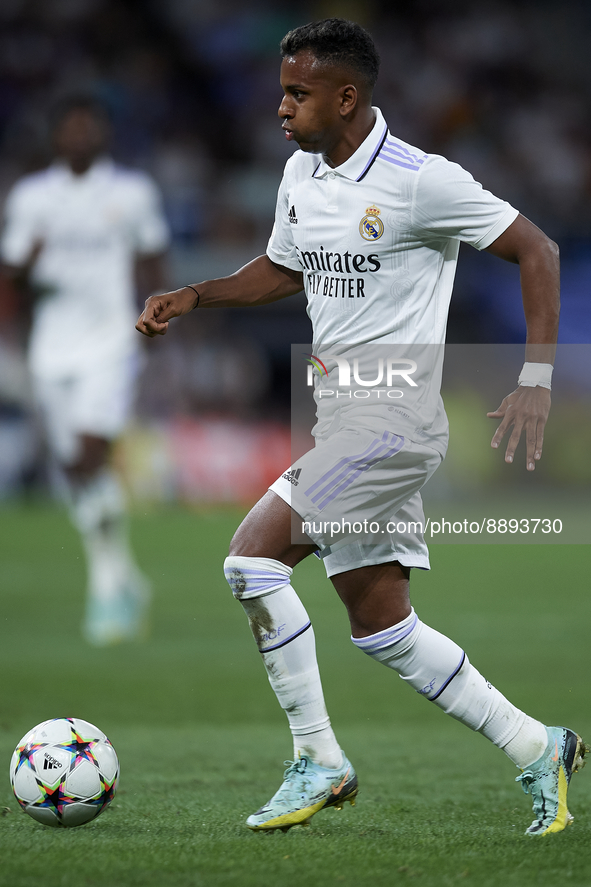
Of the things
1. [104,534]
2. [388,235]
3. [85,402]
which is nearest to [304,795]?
[388,235]

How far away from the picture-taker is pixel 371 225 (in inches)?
134

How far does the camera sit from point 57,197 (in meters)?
7.45

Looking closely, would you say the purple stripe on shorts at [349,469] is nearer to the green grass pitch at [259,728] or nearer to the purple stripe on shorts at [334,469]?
the purple stripe on shorts at [334,469]

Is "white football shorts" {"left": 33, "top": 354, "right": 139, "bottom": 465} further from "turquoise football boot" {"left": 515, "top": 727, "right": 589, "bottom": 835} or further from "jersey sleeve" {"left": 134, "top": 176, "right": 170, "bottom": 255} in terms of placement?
"turquoise football boot" {"left": 515, "top": 727, "right": 589, "bottom": 835}

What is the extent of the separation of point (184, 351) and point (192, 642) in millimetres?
9553

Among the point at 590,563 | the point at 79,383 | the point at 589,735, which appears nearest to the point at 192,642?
the point at 79,383

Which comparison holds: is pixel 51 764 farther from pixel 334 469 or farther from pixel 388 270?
pixel 388 270

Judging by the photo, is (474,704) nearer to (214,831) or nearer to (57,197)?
(214,831)

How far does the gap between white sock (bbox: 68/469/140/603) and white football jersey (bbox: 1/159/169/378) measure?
0.80 meters

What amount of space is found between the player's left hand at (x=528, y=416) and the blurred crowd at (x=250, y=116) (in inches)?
493

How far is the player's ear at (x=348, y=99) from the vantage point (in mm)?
3434

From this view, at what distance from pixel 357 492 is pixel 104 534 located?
3995mm

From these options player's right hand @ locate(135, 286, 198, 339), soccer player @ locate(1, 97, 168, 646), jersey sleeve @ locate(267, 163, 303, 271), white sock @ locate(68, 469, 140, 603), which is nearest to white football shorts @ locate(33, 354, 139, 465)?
soccer player @ locate(1, 97, 168, 646)

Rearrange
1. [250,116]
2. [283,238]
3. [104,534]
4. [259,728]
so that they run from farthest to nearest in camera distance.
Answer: [250,116], [104,534], [259,728], [283,238]
